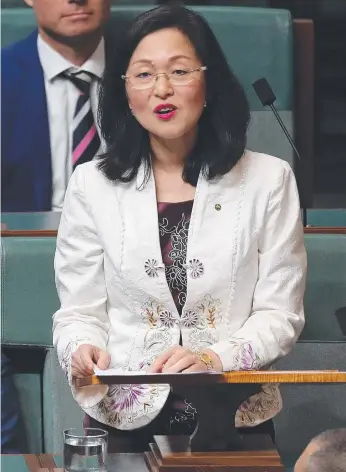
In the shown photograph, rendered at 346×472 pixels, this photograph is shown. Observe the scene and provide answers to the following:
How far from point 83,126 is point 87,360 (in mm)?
1504

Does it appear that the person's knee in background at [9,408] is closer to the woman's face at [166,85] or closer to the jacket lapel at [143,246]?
the jacket lapel at [143,246]

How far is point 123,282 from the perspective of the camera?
5.64ft

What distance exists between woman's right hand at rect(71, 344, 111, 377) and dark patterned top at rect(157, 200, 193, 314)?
0.20 m

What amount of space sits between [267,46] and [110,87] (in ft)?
4.55

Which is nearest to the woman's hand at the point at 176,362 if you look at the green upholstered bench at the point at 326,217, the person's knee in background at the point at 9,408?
the person's knee in background at the point at 9,408

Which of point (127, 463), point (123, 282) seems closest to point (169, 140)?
point (123, 282)

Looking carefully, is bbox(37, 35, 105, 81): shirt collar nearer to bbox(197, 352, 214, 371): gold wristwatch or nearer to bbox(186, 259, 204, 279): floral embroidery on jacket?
bbox(186, 259, 204, 279): floral embroidery on jacket

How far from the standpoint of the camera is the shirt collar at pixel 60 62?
118 inches

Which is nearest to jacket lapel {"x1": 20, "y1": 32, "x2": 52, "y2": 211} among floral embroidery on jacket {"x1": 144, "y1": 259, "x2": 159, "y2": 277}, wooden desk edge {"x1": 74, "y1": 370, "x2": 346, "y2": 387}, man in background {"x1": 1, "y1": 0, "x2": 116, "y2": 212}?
man in background {"x1": 1, "y1": 0, "x2": 116, "y2": 212}

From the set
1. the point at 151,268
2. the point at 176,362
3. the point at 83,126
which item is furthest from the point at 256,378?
the point at 83,126

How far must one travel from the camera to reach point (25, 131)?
300cm

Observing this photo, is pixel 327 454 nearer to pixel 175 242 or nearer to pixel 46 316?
pixel 175 242

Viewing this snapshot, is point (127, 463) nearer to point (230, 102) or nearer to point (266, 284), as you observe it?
point (266, 284)

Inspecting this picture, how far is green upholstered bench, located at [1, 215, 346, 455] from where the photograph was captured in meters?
2.20
